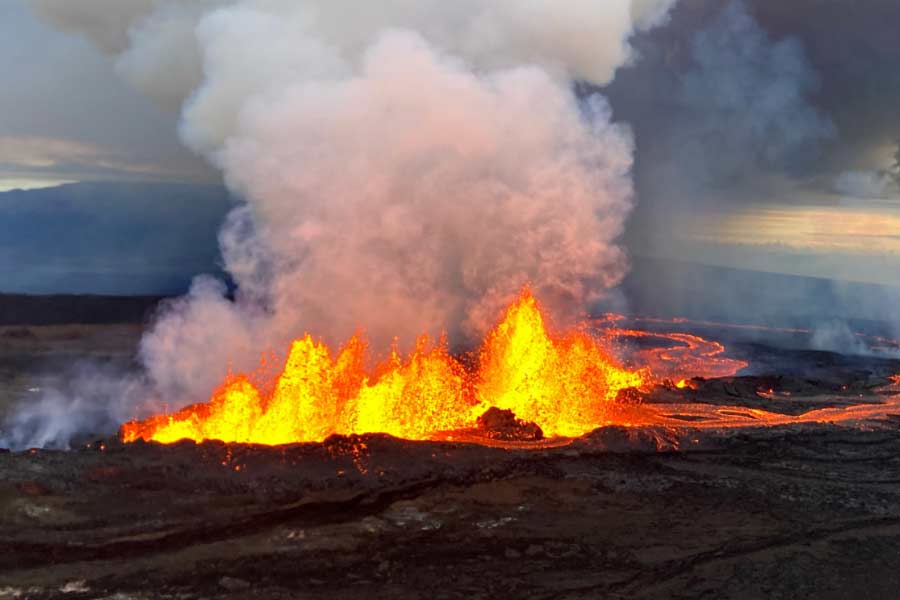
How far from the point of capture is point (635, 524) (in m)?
13.9

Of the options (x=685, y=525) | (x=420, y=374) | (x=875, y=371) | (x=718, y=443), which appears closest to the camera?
(x=685, y=525)

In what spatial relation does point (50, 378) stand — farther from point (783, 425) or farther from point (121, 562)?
point (783, 425)

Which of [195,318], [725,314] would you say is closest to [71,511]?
[195,318]

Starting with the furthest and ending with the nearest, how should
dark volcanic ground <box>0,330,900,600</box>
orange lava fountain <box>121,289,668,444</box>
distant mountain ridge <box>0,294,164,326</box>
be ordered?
distant mountain ridge <box>0,294,164,326</box> → orange lava fountain <box>121,289,668,444</box> → dark volcanic ground <box>0,330,900,600</box>

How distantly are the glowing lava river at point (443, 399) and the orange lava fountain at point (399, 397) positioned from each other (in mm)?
35

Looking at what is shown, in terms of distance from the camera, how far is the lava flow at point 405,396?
19000 mm

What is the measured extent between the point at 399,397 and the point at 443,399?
1.56 m

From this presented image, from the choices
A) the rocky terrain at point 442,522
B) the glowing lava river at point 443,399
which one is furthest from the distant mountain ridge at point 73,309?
the rocky terrain at point 442,522

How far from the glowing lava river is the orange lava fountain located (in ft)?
0.12

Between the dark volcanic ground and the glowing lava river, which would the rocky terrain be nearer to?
the dark volcanic ground

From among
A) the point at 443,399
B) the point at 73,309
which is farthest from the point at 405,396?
the point at 73,309

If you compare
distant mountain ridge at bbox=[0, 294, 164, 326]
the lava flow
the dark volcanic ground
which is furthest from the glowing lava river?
distant mountain ridge at bbox=[0, 294, 164, 326]

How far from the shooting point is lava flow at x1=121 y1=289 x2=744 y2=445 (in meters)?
19.0

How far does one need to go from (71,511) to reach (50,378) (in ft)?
82.8
